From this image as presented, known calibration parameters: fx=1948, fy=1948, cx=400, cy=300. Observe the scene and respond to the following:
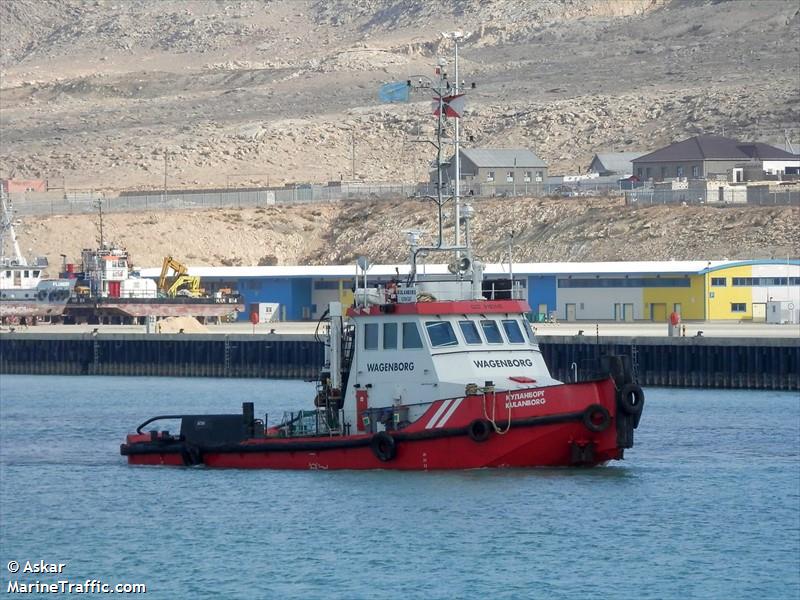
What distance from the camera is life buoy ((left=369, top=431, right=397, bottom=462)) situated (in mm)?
37344

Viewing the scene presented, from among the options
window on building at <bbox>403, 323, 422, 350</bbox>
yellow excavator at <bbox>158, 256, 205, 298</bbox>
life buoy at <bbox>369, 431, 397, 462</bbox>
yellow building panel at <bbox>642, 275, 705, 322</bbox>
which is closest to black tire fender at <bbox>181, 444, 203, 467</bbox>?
life buoy at <bbox>369, 431, 397, 462</bbox>

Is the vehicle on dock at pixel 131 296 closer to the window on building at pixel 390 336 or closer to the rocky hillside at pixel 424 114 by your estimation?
the window on building at pixel 390 336

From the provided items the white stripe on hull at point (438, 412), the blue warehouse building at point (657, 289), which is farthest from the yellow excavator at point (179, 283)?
the white stripe on hull at point (438, 412)

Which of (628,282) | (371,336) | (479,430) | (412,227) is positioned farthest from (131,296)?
(479,430)

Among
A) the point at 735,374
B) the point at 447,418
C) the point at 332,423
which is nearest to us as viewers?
the point at 447,418

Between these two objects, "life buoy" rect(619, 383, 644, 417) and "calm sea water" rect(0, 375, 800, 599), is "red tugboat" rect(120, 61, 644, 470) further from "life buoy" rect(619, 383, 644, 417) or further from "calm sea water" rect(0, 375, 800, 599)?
"calm sea water" rect(0, 375, 800, 599)

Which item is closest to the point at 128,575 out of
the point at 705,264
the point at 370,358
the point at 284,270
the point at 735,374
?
the point at 370,358

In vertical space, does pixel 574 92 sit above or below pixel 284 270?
above

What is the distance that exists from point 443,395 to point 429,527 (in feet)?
14.9

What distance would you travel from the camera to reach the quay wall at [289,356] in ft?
192

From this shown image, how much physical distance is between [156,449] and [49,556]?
888cm

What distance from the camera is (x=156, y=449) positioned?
41594 millimetres

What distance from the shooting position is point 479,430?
36.7 m

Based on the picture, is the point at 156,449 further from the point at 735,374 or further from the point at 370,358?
the point at 735,374
